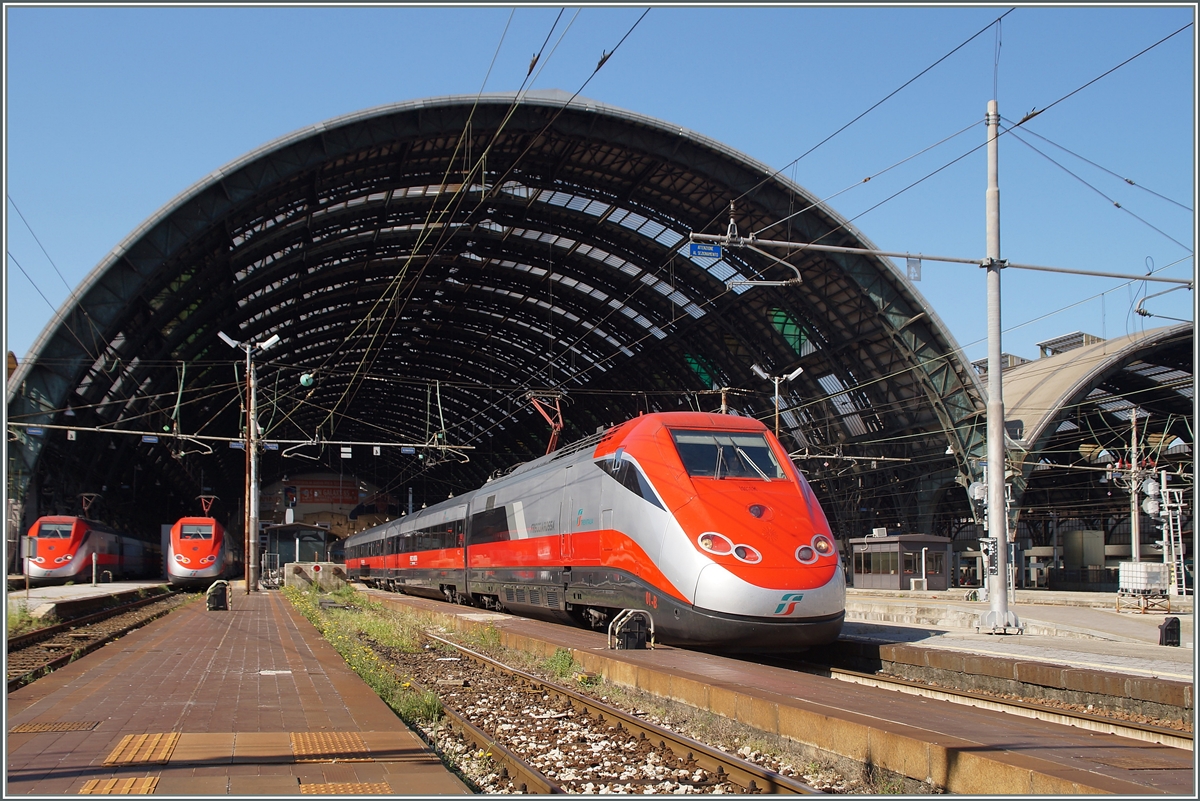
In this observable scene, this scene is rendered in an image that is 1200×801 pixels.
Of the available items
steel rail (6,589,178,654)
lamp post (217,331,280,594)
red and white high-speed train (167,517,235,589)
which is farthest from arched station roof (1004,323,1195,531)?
red and white high-speed train (167,517,235,589)

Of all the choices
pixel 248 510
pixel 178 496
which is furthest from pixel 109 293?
pixel 178 496

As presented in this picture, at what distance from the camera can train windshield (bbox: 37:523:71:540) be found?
4047cm

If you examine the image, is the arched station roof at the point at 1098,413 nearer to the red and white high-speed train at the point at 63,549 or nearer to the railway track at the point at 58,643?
the railway track at the point at 58,643

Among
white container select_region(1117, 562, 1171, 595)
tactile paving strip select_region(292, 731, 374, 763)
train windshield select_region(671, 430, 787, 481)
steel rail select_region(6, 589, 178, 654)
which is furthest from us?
white container select_region(1117, 562, 1171, 595)

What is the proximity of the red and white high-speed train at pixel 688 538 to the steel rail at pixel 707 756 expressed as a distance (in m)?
2.41

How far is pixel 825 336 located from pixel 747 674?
3320 cm

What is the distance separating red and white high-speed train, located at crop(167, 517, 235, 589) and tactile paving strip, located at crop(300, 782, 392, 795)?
41457mm

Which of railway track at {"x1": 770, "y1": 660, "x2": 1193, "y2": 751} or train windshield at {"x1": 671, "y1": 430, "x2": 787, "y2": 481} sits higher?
train windshield at {"x1": 671, "y1": 430, "x2": 787, "y2": 481}

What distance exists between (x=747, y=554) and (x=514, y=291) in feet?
132

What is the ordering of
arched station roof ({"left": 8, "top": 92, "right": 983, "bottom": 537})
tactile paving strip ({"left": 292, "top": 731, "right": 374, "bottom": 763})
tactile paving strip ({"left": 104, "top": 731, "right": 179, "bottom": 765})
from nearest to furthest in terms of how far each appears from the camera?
tactile paving strip ({"left": 104, "top": 731, "right": 179, "bottom": 765}) → tactile paving strip ({"left": 292, "top": 731, "right": 374, "bottom": 763}) → arched station roof ({"left": 8, "top": 92, "right": 983, "bottom": 537})

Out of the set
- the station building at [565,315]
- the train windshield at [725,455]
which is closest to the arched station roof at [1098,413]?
the station building at [565,315]

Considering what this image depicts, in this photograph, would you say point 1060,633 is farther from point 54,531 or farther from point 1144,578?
point 54,531

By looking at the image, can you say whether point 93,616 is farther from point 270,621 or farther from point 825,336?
point 825,336

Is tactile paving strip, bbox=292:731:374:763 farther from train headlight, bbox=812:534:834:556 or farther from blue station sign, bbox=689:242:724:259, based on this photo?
blue station sign, bbox=689:242:724:259
